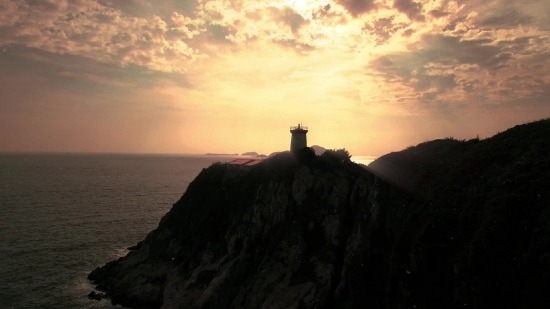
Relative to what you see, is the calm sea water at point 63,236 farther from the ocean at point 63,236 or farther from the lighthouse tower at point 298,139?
the lighthouse tower at point 298,139

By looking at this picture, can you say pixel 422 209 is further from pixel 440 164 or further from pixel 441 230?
pixel 440 164

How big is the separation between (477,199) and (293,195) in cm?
2262

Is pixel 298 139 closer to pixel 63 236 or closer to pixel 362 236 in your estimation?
pixel 362 236

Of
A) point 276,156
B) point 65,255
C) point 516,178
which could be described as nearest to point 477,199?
point 516,178

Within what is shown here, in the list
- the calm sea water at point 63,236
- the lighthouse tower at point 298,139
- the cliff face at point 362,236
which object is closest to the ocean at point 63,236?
the calm sea water at point 63,236

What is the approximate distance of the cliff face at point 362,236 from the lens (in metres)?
23.1

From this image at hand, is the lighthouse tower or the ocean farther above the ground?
the lighthouse tower

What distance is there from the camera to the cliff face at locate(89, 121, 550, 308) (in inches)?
909

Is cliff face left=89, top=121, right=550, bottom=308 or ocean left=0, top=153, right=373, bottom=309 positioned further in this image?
ocean left=0, top=153, right=373, bottom=309

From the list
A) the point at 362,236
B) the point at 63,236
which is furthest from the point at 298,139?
the point at 63,236

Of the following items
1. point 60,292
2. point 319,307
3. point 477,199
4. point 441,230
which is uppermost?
point 477,199

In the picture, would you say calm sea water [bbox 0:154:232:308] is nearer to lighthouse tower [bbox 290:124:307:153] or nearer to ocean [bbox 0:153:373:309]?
ocean [bbox 0:153:373:309]

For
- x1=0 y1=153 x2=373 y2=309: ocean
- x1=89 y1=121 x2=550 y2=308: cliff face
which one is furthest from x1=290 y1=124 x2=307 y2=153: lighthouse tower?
x1=0 y1=153 x2=373 y2=309: ocean

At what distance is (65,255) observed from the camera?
6288 centimetres
